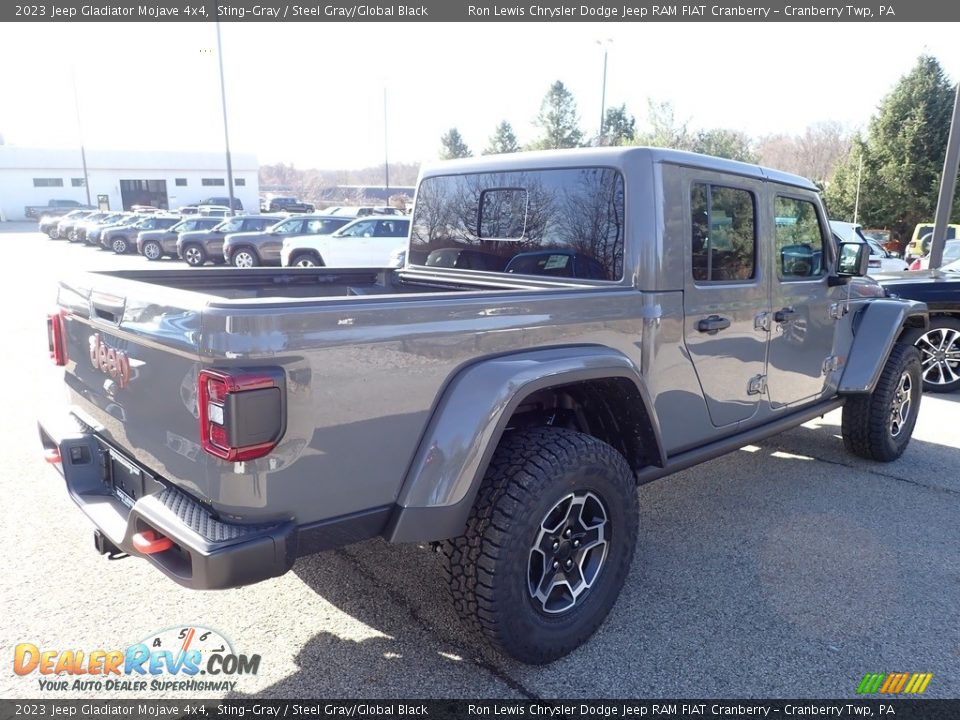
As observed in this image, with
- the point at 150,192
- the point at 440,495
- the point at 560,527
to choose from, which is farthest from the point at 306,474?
the point at 150,192

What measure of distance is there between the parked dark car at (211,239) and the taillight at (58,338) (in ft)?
62.2

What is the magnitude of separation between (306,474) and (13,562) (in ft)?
7.44

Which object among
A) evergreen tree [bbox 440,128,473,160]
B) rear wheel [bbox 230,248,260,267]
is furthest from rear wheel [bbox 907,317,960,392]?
evergreen tree [bbox 440,128,473,160]

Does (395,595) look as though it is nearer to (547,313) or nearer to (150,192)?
(547,313)

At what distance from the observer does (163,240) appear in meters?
24.6

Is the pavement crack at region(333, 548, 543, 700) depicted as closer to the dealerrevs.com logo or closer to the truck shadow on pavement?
the truck shadow on pavement

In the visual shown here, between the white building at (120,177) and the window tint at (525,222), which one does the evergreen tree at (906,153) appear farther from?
the white building at (120,177)

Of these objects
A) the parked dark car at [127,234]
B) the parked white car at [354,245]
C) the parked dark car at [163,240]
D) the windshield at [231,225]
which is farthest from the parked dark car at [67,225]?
the parked white car at [354,245]

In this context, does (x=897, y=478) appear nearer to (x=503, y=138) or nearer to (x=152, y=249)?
(x=152, y=249)

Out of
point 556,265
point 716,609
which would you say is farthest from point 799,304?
point 716,609

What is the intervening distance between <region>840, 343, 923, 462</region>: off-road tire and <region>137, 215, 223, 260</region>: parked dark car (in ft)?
76.1

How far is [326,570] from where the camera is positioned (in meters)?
3.49

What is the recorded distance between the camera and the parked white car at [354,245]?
55.8 ft

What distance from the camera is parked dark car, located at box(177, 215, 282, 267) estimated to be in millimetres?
21422
